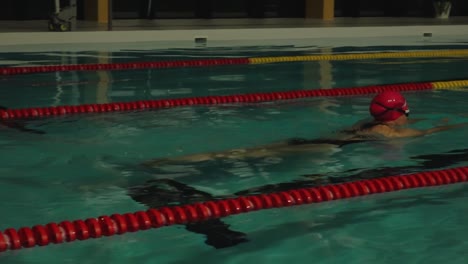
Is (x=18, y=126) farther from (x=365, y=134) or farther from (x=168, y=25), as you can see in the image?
(x=168, y=25)

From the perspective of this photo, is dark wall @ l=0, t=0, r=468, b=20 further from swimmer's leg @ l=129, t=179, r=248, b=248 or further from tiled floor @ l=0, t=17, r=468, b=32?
swimmer's leg @ l=129, t=179, r=248, b=248

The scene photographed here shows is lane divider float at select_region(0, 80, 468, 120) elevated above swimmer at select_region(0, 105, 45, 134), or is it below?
above

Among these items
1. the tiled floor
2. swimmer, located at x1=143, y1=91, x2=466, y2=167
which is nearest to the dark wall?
the tiled floor

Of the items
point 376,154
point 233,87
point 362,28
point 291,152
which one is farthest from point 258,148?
point 362,28

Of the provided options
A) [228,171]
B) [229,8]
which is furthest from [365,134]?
[229,8]

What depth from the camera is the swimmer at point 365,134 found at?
192 inches

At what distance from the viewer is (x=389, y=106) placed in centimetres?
502

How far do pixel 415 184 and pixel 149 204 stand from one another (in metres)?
1.34

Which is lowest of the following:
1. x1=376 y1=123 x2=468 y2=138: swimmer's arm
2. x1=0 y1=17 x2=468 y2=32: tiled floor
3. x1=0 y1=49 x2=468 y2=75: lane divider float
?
x1=0 y1=49 x2=468 y2=75: lane divider float

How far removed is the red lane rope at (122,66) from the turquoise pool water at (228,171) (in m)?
0.48

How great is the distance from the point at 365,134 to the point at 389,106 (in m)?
0.29

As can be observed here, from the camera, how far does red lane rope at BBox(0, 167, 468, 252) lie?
3.11m

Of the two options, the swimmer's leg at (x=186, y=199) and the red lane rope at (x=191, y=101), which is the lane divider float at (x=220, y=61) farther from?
the swimmer's leg at (x=186, y=199)

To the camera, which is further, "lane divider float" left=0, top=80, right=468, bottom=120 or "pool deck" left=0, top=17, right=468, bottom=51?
"pool deck" left=0, top=17, right=468, bottom=51
